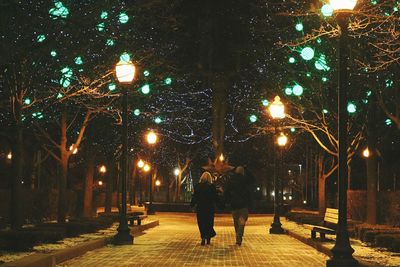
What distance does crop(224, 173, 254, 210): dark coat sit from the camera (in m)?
16.8

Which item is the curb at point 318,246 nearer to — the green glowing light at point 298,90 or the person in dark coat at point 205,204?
the person in dark coat at point 205,204

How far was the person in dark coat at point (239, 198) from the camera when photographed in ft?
55.2

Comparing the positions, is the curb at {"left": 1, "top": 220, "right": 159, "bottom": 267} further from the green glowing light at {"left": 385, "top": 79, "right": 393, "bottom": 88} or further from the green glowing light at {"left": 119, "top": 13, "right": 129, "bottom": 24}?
the green glowing light at {"left": 385, "top": 79, "right": 393, "bottom": 88}

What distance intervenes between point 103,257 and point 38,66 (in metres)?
5.10

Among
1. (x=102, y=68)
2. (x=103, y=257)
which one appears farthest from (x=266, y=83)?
(x=103, y=257)

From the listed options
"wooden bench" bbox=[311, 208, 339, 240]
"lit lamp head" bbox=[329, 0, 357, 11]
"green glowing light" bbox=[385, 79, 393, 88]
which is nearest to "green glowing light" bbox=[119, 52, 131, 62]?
"wooden bench" bbox=[311, 208, 339, 240]

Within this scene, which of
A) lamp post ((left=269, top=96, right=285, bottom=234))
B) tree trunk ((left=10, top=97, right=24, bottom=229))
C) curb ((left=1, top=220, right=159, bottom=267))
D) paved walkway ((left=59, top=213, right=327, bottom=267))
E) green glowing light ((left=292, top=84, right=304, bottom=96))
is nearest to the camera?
curb ((left=1, top=220, right=159, bottom=267))

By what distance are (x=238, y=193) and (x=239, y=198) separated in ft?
0.51

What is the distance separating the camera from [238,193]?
55.2 feet

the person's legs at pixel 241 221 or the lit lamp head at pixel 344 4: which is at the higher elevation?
the lit lamp head at pixel 344 4

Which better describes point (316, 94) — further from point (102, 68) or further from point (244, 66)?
point (244, 66)

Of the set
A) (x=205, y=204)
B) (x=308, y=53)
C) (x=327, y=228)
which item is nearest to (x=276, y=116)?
(x=308, y=53)

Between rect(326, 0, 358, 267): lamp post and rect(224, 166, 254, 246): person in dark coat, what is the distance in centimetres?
548

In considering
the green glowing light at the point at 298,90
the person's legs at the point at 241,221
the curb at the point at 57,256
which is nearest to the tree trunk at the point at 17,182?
the curb at the point at 57,256
